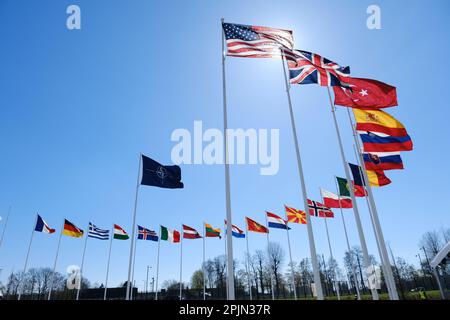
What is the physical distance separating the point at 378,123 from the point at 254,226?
67.4 ft

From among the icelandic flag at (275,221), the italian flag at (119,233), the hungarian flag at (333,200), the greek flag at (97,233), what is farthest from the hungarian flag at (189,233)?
the hungarian flag at (333,200)

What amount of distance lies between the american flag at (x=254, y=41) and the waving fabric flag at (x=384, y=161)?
24.1 ft

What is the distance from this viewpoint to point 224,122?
10.9m

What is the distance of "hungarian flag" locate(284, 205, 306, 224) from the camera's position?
27234 mm

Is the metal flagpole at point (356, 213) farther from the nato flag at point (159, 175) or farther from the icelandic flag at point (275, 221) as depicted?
the icelandic flag at point (275, 221)

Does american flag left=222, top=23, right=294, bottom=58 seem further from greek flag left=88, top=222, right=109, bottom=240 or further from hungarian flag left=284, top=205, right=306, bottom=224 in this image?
greek flag left=88, top=222, right=109, bottom=240

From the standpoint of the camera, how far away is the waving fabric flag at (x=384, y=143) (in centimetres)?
1265

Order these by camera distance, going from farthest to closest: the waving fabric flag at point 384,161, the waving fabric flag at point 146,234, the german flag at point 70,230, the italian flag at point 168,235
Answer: the italian flag at point 168,235
the waving fabric flag at point 146,234
the german flag at point 70,230
the waving fabric flag at point 384,161

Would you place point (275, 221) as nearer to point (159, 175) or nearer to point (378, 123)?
point (159, 175)

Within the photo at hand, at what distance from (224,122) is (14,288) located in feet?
347

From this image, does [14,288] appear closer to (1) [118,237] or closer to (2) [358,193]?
(1) [118,237]

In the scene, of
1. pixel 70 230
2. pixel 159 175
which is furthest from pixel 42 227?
pixel 159 175
